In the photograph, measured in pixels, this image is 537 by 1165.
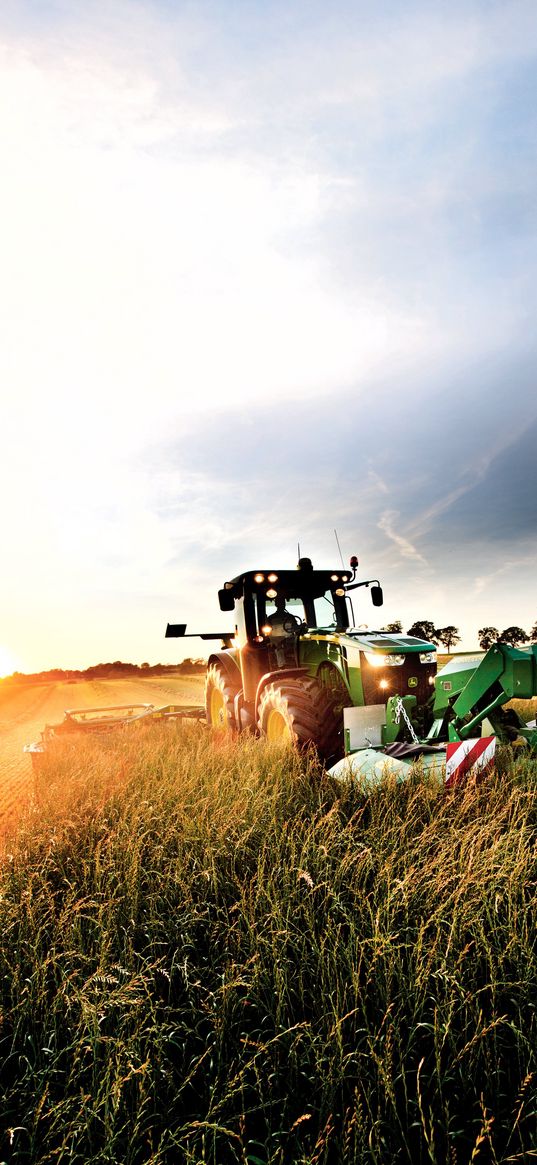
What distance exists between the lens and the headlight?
6363 millimetres

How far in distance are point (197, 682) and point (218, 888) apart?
26.7m

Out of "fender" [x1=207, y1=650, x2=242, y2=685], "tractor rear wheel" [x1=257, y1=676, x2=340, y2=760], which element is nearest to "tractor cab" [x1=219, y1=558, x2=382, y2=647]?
"fender" [x1=207, y1=650, x2=242, y2=685]

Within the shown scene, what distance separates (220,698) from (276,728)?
3063mm

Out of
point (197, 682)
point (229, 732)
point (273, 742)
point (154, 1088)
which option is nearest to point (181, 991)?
point (154, 1088)

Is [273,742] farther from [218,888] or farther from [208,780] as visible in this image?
[218,888]

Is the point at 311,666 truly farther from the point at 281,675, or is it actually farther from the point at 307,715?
the point at 307,715

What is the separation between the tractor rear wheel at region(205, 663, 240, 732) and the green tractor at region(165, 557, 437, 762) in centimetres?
2

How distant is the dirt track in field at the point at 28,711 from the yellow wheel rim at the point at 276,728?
2.66 metres

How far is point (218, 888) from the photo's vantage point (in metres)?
3.64

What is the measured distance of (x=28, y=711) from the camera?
22500 mm

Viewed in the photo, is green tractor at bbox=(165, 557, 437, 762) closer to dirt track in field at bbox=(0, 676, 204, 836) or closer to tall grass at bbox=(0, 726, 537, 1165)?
tall grass at bbox=(0, 726, 537, 1165)

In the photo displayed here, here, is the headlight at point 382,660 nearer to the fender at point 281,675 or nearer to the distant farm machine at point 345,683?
the distant farm machine at point 345,683

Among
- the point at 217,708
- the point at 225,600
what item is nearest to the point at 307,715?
the point at 225,600

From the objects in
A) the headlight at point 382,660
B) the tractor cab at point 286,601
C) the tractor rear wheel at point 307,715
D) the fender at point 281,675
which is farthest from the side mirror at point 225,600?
the headlight at point 382,660
